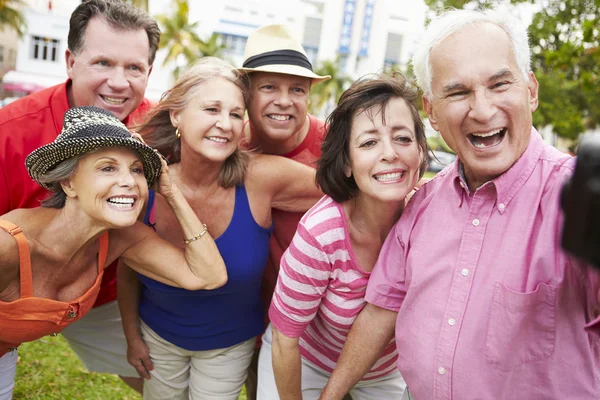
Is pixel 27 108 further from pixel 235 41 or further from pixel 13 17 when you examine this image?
pixel 235 41

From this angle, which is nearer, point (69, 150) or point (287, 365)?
point (69, 150)

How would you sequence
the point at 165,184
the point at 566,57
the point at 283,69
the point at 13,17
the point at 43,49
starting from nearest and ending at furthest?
the point at 165,184, the point at 283,69, the point at 566,57, the point at 13,17, the point at 43,49

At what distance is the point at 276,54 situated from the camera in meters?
3.59

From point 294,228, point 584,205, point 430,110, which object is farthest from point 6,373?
point 584,205

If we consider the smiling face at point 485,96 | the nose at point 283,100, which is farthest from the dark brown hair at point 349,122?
the nose at point 283,100

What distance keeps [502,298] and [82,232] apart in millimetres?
2031

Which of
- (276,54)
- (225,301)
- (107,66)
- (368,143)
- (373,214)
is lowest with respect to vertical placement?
(225,301)

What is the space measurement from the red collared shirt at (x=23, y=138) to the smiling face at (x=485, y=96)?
245 centimetres

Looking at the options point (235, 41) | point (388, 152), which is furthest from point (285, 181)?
point (235, 41)

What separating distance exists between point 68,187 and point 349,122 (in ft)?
4.78

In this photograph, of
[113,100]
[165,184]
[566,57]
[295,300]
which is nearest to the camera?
[295,300]

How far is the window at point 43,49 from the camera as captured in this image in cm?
3891

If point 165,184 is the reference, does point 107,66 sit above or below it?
above

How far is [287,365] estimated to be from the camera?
2871mm
